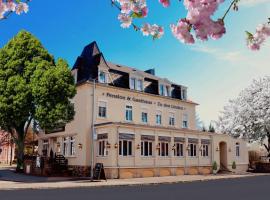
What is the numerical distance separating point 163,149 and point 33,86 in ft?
45.4

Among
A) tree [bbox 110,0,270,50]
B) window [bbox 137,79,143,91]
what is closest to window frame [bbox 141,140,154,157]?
window [bbox 137,79,143,91]

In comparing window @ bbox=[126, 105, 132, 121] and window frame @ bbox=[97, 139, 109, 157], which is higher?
window @ bbox=[126, 105, 132, 121]

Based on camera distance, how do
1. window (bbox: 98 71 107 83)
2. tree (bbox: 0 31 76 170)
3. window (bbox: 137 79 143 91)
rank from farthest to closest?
window (bbox: 137 79 143 91) → window (bbox: 98 71 107 83) → tree (bbox: 0 31 76 170)

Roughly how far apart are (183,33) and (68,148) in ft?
114

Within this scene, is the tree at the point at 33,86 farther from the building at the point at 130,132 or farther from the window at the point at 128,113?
the window at the point at 128,113

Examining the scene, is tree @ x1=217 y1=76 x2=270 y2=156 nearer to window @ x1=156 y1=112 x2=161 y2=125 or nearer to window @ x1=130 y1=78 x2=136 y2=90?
window @ x1=156 y1=112 x2=161 y2=125

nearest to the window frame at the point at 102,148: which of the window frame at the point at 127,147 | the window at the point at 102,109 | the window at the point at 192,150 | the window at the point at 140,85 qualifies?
the window frame at the point at 127,147

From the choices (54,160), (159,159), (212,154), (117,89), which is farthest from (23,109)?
(212,154)

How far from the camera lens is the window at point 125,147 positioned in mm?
32688

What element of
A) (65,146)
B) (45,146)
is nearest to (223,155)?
(65,146)

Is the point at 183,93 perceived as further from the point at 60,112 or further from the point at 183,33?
the point at 183,33

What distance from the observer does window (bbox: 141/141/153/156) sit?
34562 mm

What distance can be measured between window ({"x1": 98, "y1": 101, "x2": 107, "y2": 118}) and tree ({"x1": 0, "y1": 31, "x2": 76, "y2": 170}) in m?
2.89

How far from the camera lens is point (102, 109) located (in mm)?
36062
